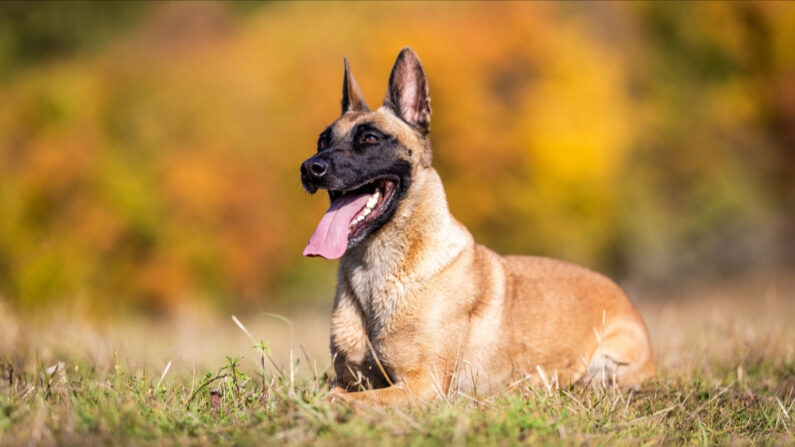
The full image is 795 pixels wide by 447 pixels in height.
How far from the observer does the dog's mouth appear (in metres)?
4.35

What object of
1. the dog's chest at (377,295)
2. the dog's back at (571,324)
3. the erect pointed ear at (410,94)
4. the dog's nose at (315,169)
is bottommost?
the dog's back at (571,324)

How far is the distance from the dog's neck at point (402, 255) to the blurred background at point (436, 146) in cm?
1443

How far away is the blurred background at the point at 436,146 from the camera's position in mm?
19438

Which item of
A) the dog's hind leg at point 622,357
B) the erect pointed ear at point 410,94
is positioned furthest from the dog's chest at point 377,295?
the dog's hind leg at point 622,357

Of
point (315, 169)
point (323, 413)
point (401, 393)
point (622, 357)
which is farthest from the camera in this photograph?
point (622, 357)

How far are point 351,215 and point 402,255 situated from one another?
411 mm

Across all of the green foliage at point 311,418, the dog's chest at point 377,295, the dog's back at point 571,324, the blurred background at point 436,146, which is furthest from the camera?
the blurred background at point 436,146

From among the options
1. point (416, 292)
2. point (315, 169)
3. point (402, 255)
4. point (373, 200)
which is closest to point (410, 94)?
point (373, 200)

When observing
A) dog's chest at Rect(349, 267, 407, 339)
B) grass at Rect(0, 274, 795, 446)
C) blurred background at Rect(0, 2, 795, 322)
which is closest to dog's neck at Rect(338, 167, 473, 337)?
dog's chest at Rect(349, 267, 407, 339)

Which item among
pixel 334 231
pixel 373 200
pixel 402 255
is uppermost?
pixel 373 200

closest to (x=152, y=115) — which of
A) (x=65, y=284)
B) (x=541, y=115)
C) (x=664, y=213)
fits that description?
(x=65, y=284)

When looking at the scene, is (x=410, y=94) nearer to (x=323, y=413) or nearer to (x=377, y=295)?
(x=377, y=295)

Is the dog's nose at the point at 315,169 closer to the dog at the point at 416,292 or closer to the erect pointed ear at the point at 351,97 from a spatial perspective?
the dog at the point at 416,292

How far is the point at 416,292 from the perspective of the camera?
14.7ft
